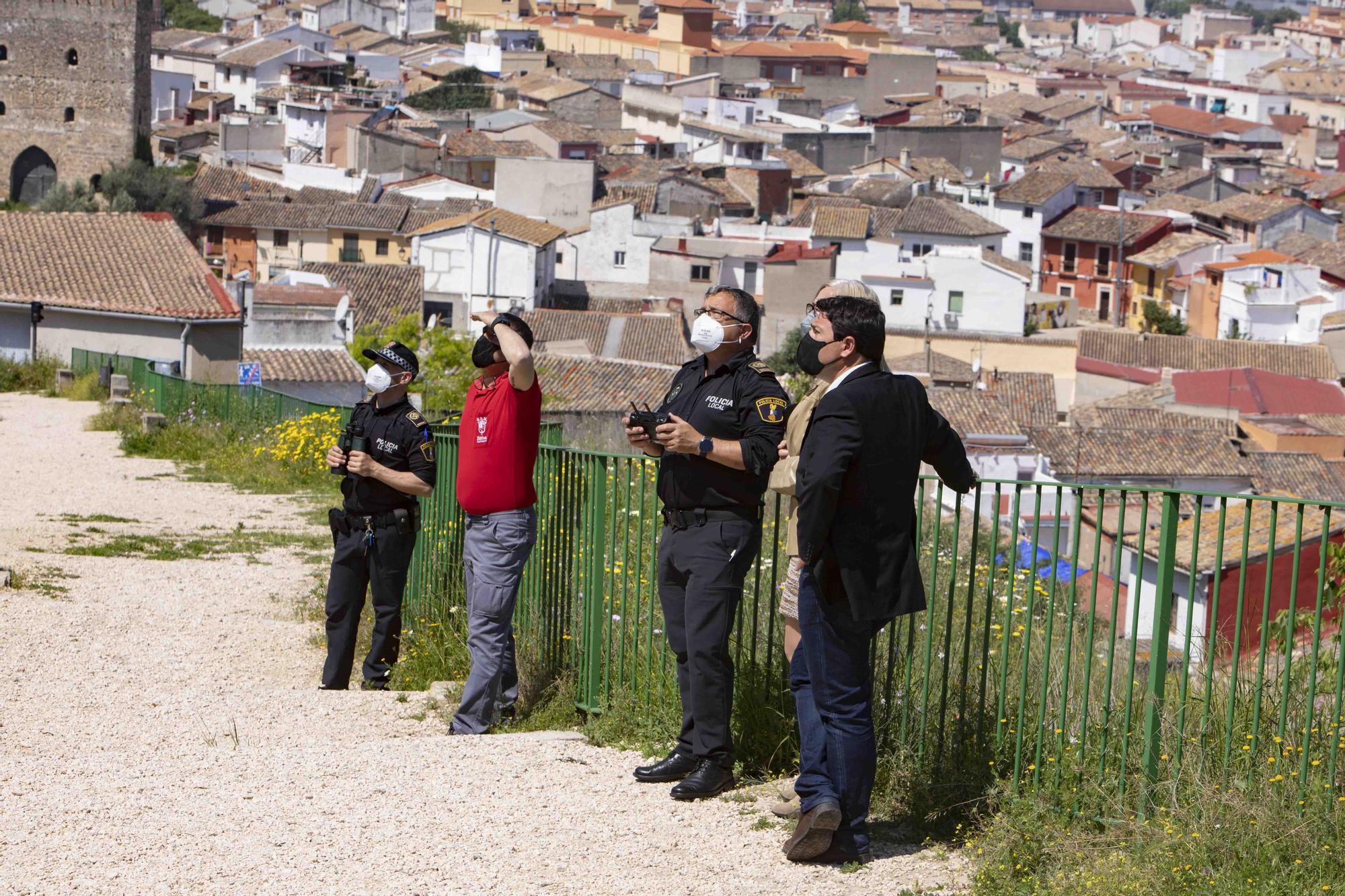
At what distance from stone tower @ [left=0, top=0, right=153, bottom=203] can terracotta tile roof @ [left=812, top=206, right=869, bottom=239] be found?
24647 mm

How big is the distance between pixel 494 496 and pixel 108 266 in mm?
23564

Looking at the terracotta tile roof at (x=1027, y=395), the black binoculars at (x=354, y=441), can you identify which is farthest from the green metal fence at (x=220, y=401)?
the terracotta tile roof at (x=1027, y=395)

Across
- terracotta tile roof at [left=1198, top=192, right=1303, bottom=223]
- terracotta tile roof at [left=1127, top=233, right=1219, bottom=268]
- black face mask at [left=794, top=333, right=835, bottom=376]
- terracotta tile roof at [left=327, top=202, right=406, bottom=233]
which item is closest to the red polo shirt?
black face mask at [left=794, top=333, right=835, bottom=376]

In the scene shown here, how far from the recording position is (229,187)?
201 feet

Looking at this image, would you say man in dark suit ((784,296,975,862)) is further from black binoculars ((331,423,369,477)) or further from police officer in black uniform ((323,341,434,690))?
black binoculars ((331,423,369,477))

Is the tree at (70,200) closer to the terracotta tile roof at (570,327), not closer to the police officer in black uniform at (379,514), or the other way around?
the terracotta tile roof at (570,327)

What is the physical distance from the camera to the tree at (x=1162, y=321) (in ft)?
195

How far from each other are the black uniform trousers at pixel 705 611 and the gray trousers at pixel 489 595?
0.88 m

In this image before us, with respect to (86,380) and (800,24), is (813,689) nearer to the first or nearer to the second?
(86,380)

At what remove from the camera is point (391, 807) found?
5.27 meters

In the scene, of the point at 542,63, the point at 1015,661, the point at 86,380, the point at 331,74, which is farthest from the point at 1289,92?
the point at 1015,661

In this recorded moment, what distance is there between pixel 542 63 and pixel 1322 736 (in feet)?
354

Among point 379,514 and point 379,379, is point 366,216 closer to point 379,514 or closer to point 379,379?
point 379,514

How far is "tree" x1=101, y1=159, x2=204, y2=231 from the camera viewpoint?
56.3m
